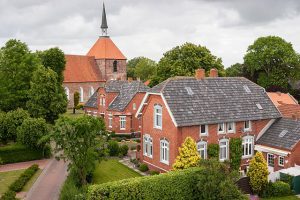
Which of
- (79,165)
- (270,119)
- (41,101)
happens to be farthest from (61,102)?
(270,119)

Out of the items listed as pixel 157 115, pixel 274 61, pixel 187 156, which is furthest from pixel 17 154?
pixel 274 61

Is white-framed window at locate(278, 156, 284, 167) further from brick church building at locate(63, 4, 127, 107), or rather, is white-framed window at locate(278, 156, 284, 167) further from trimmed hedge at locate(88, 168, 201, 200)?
brick church building at locate(63, 4, 127, 107)

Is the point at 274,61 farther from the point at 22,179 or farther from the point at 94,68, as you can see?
the point at 22,179

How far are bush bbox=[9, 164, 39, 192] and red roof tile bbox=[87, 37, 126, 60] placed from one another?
5864 centimetres

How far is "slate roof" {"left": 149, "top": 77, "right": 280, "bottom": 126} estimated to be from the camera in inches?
1383

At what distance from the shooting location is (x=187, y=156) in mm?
33062

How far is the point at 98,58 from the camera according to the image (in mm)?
94750

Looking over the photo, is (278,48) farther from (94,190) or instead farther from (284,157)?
(94,190)

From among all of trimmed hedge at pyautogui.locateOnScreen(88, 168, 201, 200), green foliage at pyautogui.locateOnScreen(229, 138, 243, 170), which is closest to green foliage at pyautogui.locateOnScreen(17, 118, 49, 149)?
trimmed hedge at pyautogui.locateOnScreen(88, 168, 201, 200)

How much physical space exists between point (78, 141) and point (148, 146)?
1059cm

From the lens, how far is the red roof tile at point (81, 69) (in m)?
89.1

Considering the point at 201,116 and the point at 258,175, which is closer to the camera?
the point at 258,175

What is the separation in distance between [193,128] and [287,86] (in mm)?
54323

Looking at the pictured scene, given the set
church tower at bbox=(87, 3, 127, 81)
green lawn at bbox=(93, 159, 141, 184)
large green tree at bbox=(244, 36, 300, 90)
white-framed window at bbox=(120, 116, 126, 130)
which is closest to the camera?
green lawn at bbox=(93, 159, 141, 184)
